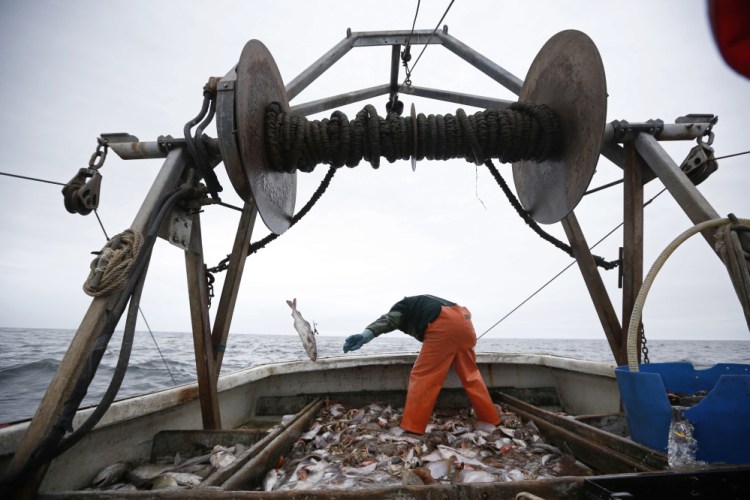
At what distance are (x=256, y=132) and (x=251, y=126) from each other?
0.10 metres

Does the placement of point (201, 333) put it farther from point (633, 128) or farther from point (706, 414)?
point (633, 128)

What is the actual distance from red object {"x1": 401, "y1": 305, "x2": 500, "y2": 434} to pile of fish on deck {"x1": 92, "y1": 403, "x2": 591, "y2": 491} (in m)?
0.16

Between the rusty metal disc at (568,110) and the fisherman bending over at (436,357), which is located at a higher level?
the rusty metal disc at (568,110)

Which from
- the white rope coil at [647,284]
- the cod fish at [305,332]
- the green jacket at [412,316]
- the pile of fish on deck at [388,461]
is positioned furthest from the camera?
the cod fish at [305,332]

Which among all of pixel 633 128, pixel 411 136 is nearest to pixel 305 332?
pixel 411 136

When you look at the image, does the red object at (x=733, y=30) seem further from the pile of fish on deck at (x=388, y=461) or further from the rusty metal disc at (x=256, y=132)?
the rusty metal disc at (x=256, y=132)

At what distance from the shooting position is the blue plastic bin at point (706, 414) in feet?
6.04

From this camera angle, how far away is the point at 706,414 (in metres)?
1.91

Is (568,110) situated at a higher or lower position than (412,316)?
higher

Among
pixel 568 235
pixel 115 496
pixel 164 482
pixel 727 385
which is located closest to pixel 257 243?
pixel 164 482

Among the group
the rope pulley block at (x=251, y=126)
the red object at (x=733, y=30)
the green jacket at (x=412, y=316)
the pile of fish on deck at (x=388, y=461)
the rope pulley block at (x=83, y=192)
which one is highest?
the rope pulley block at (x=251, y=126)

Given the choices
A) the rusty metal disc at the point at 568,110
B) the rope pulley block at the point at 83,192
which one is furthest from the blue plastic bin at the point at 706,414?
the rope pulley block at the point at 83,192

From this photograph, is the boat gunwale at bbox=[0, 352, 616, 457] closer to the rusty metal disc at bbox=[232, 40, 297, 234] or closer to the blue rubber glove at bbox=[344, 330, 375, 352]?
the blue rubber glove at bbox=[344, 330, 375, 352]

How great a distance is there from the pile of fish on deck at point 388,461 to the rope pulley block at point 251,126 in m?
2.22
